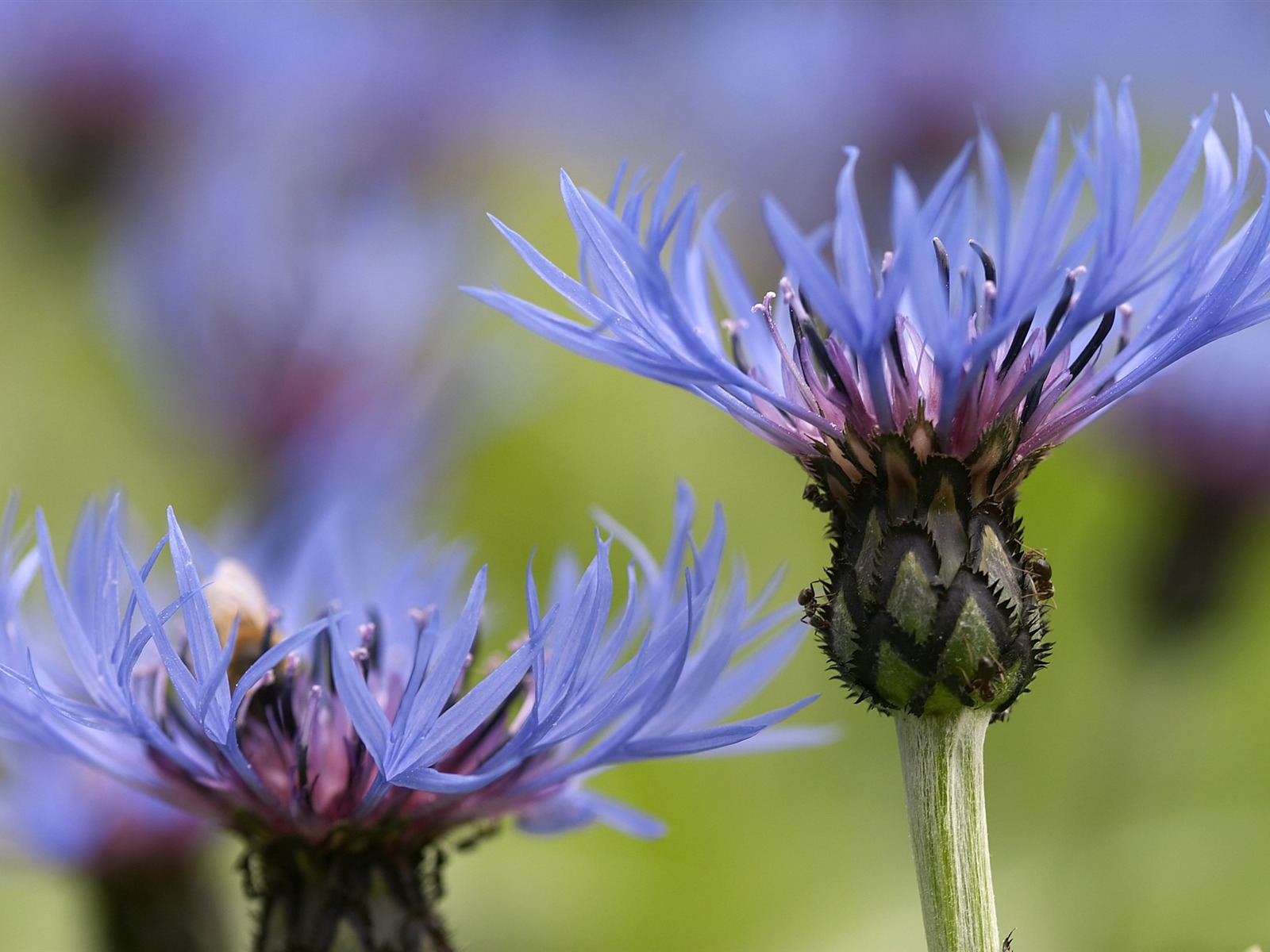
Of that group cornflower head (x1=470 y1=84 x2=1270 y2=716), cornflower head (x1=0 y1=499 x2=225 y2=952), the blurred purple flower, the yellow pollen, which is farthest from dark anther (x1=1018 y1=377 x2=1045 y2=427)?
the blurred purple flower

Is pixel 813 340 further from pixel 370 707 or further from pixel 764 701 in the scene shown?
pixel 764 701

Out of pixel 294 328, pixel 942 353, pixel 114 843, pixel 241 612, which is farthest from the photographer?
pixel 294 328

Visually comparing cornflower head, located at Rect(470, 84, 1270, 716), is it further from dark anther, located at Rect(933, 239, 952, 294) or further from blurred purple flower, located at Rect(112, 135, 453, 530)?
blurred purple flower, located at Rect(112, 135, 453, 530)

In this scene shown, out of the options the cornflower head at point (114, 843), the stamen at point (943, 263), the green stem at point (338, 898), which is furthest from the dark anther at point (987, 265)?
the cornflower head at point (114, 843)

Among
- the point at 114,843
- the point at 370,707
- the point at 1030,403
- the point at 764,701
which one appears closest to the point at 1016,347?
the point at 1030,403

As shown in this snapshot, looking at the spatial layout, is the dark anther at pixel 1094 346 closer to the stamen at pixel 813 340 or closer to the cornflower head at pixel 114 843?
the stamen at pixel 813 340

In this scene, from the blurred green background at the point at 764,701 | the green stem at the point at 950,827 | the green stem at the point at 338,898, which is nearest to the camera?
the green stem at the point at 950,827
